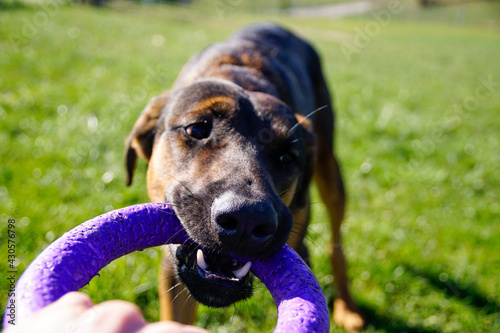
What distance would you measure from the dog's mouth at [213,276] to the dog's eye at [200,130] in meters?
0.71

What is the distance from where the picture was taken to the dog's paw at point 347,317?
3.45 m

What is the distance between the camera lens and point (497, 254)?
14.1 ft

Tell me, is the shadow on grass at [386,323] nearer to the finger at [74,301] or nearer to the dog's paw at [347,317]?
the dog's paw at [347,317]

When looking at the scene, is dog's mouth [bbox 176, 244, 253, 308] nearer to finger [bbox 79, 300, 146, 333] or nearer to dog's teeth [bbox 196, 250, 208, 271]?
dog's teeth [bbox 196, 250, 208, 271]

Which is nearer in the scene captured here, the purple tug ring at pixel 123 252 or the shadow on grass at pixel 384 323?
the purple tug ring at pixel 123 252

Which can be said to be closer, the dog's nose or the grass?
the dog's nose

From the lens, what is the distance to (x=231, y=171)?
214 centimetres

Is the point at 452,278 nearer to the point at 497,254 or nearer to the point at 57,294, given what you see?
the point at 497,254

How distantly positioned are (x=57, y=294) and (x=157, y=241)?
771mm

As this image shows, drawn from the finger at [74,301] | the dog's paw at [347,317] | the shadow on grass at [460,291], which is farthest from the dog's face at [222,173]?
the shadow on grass at [460,291]

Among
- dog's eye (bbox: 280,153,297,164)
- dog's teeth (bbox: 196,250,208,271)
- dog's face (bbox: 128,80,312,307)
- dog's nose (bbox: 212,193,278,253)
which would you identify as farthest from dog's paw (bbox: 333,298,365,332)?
dog's nose (bbox: 212,193,278,253)

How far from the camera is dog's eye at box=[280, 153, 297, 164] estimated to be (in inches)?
105

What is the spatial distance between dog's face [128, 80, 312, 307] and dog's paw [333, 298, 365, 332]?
1.16 m

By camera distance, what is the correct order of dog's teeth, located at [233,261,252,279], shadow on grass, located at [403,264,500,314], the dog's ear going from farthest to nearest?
shadow on grass, located at [403,264,500,314], the dog's ear, dog's teeth, located at [233,261,252,279]
